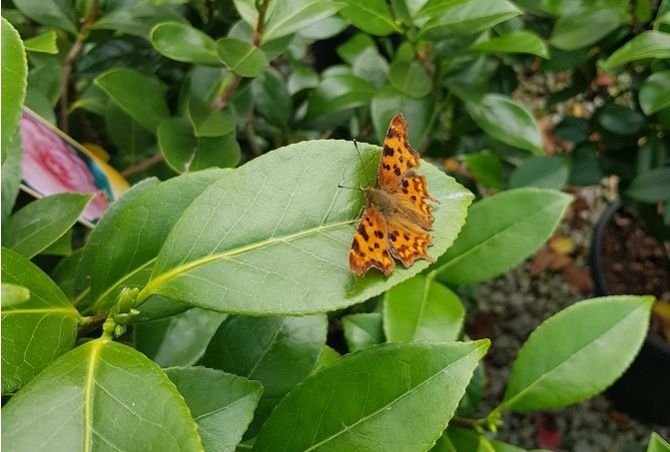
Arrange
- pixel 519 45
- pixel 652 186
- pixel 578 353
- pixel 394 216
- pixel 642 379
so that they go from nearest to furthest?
1. pixel 394 216
2. pixel 578 353
3. pixel 519 45
4. pixel 652 186
5. pixel 642 379

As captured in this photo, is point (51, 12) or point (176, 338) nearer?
point (176, 338)

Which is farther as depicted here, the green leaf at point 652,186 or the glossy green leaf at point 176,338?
the green leaf at point 652,186

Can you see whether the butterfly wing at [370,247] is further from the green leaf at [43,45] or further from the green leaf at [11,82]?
the green leaf at [43,45]

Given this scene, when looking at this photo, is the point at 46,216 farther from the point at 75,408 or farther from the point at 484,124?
the point at 484,124

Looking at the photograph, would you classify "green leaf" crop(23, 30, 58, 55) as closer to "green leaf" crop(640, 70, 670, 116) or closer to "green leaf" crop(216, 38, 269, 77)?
"green leaf" crop(216, 38, 269, 77)

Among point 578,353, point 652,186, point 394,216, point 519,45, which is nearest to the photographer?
point 394,216

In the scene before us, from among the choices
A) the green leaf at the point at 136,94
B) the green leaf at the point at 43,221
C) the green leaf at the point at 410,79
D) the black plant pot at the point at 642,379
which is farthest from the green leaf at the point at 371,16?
the black plant pot at the point at 642,379

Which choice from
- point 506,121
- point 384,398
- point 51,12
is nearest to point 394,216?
point 384,398

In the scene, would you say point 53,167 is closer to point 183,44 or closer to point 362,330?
point 183,44
